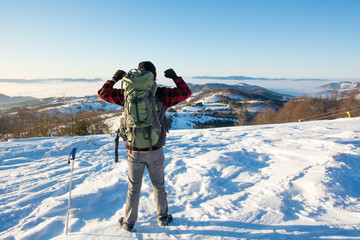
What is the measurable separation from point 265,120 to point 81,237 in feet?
281

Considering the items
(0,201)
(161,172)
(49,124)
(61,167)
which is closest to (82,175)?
(61,167)

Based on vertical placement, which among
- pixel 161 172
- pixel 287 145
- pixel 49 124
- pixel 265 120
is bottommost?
pixel 265 120

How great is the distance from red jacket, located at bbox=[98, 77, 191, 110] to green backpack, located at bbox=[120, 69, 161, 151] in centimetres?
16

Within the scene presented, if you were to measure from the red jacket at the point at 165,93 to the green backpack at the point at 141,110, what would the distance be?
156 millimetres

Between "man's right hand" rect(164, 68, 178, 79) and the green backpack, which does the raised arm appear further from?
the green backpack

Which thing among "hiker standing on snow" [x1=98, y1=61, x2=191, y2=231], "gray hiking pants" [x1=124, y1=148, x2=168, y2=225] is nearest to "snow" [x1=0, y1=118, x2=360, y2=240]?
"gray hiking pants" [x1=124, y1=148, x2=168, y2=225]

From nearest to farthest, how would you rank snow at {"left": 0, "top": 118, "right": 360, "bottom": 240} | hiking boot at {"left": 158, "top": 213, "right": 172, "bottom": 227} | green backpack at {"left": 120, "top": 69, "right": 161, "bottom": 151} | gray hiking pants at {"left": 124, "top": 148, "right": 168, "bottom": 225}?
green backpack at {"left": 120, "top": 69, "right": 161, "bottom": 151} < gray hiking pants at {"left": 124, "top": 148, "right": 168, "bottom": 225} < snow at {"left": 0, "top": 118, "right": 360, "bottom": 240} < hiking boot at {"left": 158, "top": 213, "right": 172, "bottom": 227}

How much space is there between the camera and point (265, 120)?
7931cm

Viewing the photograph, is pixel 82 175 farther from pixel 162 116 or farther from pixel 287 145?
pixel 287 145

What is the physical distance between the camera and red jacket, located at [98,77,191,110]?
2.58m

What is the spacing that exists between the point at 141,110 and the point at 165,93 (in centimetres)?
44

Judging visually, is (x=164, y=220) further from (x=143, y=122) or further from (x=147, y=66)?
(x=147, y=66)

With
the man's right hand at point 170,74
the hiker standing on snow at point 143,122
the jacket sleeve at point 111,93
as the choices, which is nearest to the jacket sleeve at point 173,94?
the hiker standing on snow at point 143,122

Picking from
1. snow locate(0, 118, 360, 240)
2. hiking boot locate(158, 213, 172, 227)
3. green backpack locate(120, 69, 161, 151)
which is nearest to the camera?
green backpack locate(120, 69, 161, 151)
